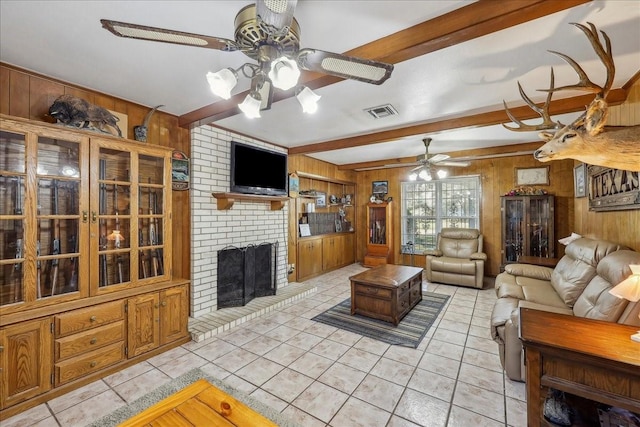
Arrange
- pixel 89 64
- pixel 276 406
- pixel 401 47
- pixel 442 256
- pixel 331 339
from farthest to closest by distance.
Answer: pixel 442 256
pixel 331 339
pixel 89 64
pixel 276 406
pixel 401 47

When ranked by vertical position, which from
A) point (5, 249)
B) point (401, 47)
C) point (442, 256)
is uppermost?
point (401, 47)

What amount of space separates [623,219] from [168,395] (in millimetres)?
4313

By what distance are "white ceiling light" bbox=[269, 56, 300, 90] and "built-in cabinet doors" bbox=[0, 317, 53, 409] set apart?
8.04 ft

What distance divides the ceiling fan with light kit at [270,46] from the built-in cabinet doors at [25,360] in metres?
2.16

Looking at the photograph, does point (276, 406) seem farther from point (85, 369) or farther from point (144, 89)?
point (144, 89)

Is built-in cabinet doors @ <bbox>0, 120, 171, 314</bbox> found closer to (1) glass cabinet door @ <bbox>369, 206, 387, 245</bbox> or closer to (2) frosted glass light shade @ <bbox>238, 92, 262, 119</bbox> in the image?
(2) frosted glass light shade @ <bbox>238, 92, 262, 119</bbox>

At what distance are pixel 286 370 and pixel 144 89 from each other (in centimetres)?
290

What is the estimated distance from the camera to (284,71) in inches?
48.5

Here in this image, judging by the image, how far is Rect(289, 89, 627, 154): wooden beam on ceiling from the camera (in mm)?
2686

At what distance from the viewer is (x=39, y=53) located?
1962 mm

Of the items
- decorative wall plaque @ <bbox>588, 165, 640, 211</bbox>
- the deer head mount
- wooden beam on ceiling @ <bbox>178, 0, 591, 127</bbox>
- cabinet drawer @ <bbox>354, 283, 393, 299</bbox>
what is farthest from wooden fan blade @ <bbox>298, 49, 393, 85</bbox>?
cabinet drawer @ <bbox>354, 283, 393, 299</bbox>

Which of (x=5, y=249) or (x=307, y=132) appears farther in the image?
(x=307, y=132)

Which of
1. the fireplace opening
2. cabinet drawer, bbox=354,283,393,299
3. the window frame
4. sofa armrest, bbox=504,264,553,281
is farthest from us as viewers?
the window frame

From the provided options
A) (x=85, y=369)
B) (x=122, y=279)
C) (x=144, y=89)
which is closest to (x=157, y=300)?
(x=122, y=279)
